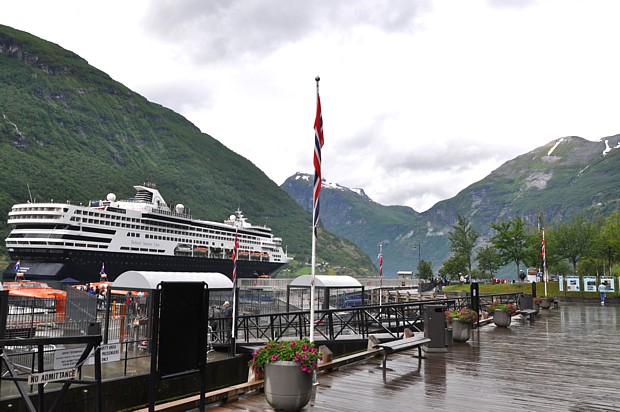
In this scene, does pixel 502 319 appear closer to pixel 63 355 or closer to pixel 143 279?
pixel 143 279

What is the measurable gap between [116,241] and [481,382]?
8540cm

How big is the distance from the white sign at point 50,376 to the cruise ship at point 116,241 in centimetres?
6215

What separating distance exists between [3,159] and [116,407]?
15437 cm

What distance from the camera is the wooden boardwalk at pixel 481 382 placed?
7480 millimetres

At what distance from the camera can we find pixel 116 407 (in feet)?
46.6

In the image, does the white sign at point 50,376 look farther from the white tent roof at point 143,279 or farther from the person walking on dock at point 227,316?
the person walking on dock at point 227,316

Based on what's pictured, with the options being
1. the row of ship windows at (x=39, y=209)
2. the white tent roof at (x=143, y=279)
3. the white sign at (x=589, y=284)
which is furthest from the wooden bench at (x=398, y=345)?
the row of ship windows at (x=39, y=209)

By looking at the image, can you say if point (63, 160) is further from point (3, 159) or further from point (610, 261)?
point (610, 261)

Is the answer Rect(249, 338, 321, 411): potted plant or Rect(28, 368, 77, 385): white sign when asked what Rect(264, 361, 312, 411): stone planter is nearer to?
Rect(249, 338, 321, 411): potted plant

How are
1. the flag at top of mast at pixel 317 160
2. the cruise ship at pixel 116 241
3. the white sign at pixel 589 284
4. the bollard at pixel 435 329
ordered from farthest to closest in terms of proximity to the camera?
the cruise ship at pixel 116 241 < the white sign at pixel 589 284 < the bollard at pixel 435 329 < the flag at top of mast at pixel 317 160

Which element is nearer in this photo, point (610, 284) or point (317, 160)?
point (317, 160)

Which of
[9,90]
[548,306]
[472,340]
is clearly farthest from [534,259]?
[9,90]

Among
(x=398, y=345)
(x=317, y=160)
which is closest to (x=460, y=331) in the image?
(x=398, y=345)

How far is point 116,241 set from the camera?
85.2 metres
